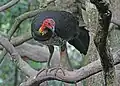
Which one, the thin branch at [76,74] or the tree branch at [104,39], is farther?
the thin branch at [76,74]

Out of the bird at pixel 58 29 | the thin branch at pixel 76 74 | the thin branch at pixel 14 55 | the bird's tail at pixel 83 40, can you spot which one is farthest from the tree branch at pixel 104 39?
the bird's tail at pixel 83 40

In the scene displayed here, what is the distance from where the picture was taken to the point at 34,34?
2.68 metres

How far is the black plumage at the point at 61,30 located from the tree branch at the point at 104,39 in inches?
46.9

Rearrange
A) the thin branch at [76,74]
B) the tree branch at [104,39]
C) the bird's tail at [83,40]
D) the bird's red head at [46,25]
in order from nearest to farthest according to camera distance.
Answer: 1. the tree branch at [104,39]
2. the thin branch at [76,74]
3. the bird's red head at [46,25]
4. the bird's tail at [83,40]

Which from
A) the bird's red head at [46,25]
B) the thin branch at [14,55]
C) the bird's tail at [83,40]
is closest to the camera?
the thin branch at [14,55]

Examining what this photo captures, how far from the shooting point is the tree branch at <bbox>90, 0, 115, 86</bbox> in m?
1.19

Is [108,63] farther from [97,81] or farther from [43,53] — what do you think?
[43,53]

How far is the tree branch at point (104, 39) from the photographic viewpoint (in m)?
1.19

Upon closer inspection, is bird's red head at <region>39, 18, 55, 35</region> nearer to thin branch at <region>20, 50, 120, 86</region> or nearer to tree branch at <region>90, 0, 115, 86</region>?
thin branch at <region>20, 50, 120, 86</region>

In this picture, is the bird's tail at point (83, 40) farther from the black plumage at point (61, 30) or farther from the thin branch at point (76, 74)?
→ the thin branch at point (76, 74)

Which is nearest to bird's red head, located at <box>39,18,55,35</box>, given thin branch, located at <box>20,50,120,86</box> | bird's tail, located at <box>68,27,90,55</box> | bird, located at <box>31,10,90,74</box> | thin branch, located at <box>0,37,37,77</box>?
bird, located at <box>31,10,90,74</box>

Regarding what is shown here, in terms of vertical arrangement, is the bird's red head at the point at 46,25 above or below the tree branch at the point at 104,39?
below

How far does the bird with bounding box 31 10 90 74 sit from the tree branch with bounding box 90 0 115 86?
1.19 m

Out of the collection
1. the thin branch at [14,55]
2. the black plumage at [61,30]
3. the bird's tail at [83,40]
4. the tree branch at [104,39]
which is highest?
the tree branch at [104,39]
